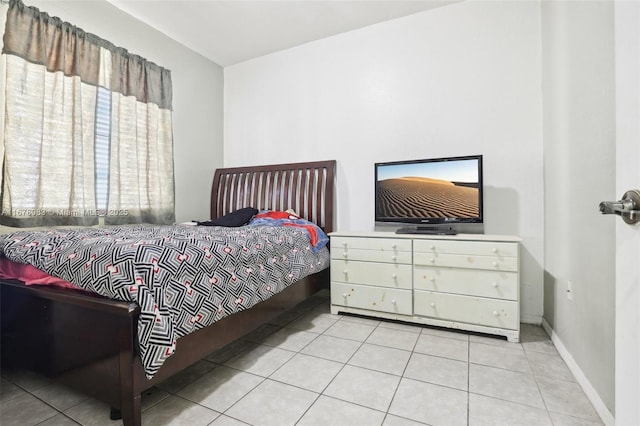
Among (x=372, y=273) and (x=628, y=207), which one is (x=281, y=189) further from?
(x=628, y=207)

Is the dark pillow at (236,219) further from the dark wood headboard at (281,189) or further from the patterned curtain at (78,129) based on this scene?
the patterned curtain at (78,129)

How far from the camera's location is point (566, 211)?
181 cm

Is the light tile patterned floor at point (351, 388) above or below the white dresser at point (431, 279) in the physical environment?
below

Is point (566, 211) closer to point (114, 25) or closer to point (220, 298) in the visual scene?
point (220, 298)

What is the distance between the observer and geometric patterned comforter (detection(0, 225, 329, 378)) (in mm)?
1174

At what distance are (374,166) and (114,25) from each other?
8.81 feet

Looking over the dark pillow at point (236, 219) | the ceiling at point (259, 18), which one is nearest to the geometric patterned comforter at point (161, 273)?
the dark pillow at point (236, 219)

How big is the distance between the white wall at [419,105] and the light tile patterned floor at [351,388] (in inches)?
38.5

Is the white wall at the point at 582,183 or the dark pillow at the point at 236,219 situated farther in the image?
the dark pillow at the point at 236,219

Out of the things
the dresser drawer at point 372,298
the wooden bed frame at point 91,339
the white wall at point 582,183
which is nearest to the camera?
the wooden bed frame at point 91,339

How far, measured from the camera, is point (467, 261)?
2.18m

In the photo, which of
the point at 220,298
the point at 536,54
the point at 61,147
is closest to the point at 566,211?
the point at 536,54

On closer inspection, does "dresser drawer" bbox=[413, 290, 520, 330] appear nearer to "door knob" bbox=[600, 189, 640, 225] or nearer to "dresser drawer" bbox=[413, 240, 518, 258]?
"dresser drawer" bbox=[413, 240, 518, 258]

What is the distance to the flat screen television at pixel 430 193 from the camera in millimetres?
2400
